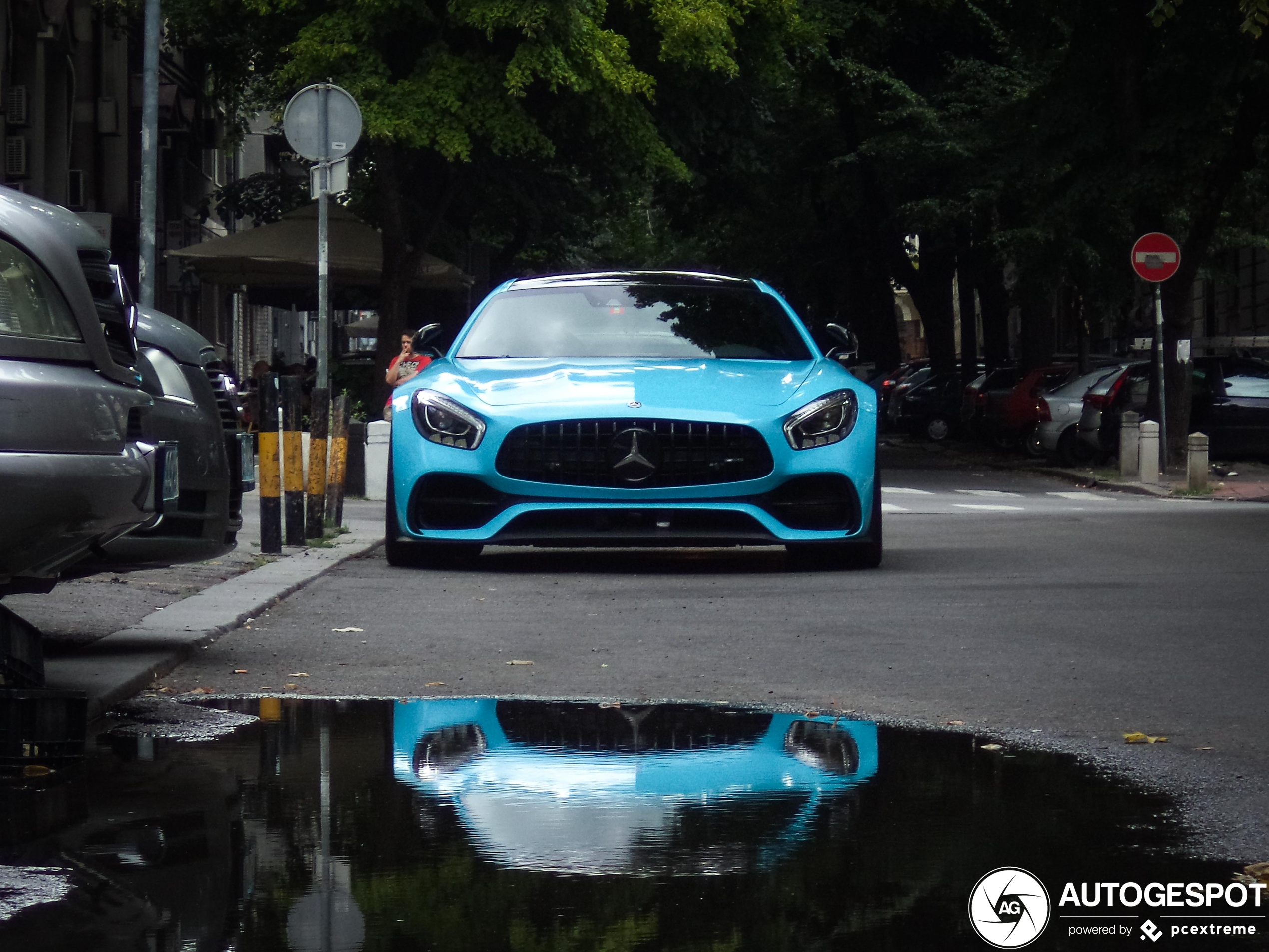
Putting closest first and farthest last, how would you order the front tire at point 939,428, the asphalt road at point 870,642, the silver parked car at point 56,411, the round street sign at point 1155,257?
the silver parked car at point 56,411 → the asphalt road at point 870,642 → the round street sign at point 1155,257 → the front tire at point 939,428

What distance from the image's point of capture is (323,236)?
47.0 ft

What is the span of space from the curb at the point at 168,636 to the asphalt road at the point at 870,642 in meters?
0.10

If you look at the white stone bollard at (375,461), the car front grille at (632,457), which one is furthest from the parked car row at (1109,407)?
the car front grille at (632,457)

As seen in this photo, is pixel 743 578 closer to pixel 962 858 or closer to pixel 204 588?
pixel 204 588

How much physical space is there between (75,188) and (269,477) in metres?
24.3

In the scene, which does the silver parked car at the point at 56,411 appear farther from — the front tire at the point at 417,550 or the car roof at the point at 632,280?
the car roof at the point at 632,280

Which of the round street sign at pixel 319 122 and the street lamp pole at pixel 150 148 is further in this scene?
the street lamp pole at pixel 150 148

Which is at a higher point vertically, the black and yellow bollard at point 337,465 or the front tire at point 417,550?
the black and yellow bollard at point 337,465

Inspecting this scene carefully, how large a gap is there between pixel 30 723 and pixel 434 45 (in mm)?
22057

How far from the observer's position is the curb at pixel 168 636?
6309 millimetres

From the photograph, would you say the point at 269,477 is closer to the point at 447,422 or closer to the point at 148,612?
the point at 447,422

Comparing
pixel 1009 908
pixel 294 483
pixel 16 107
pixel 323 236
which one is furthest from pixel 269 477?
pixel 16 107

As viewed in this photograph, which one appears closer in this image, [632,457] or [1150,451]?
[632,457]

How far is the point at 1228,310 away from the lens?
47.1 m
